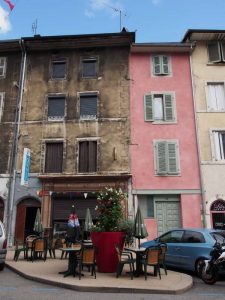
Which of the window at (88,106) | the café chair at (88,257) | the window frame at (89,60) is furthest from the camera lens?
the window frame at (89,60)

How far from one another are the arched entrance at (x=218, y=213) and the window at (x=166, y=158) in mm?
2650

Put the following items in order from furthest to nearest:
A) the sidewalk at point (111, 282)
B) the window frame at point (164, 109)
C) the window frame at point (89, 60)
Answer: the window frame at point (89, 60)
the window frame at point (164, 109)
the sidewalk at point (111, 282)

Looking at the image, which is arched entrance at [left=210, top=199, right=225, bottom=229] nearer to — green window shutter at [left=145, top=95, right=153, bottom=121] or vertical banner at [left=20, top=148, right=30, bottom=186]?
green window shutter at [left=145, top=95, right=153, bottom=121]

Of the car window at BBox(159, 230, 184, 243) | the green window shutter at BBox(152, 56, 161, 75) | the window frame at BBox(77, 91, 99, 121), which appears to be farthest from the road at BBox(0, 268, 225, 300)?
the green window shutter at BBox(152, 56, 161, 75)

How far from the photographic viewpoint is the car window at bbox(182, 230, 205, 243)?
9445mm

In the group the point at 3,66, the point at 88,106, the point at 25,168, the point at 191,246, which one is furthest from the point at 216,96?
the point at 3,66

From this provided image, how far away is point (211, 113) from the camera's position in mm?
18000

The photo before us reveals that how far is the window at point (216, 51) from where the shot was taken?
19.0 meters

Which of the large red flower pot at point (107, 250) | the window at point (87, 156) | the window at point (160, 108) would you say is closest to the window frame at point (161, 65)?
the window at point (160, 108)

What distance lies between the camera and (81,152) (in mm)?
17969

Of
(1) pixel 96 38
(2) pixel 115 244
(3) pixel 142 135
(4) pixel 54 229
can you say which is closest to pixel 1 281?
(2) pixel 115 244

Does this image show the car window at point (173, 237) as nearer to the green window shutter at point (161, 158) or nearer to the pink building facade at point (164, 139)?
the pink building facade at point (164, 139)

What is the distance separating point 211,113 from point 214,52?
13.5 ft

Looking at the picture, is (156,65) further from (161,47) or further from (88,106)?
(88,106)
